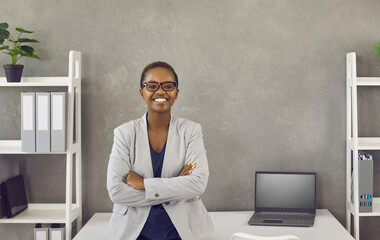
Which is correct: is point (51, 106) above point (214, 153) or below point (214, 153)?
above

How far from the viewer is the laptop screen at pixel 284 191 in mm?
2885

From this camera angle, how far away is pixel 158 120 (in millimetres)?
2334

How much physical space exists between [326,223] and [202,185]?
37.7 inches

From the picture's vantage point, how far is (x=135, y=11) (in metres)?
2.99

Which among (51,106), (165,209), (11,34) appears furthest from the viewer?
(11,34)

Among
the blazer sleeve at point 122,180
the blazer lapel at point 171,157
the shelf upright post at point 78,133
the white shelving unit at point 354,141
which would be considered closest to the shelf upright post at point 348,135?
the white shelving unit at point 354,141

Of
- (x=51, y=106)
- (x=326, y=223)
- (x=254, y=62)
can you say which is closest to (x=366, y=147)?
(x=326, y=223)

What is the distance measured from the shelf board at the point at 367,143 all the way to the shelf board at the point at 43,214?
193cm

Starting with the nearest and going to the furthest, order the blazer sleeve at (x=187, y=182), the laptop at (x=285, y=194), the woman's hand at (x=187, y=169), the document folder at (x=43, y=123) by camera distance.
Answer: the blazer sleeve at (x=187, y=182), the woman's hand at (x=187, y=169), the document folder at (x=43, y=123), the laptop at (x=285, y=194)

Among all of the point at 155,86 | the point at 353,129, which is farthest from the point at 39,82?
the point at 353,129

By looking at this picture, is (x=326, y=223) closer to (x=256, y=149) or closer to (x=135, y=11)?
(x=256, y=149)

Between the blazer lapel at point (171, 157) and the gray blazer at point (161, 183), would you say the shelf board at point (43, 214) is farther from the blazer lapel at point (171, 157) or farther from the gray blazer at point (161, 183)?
the blazer lapel at point (171, 157)

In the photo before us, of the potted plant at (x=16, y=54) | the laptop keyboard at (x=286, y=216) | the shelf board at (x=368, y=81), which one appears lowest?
the laptop keyboard at (x=286, y=216)

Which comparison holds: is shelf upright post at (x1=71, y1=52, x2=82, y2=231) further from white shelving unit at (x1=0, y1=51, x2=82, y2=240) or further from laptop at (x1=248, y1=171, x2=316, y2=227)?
laptop at (x1=248, y1=171, x2=316, y2=227)
